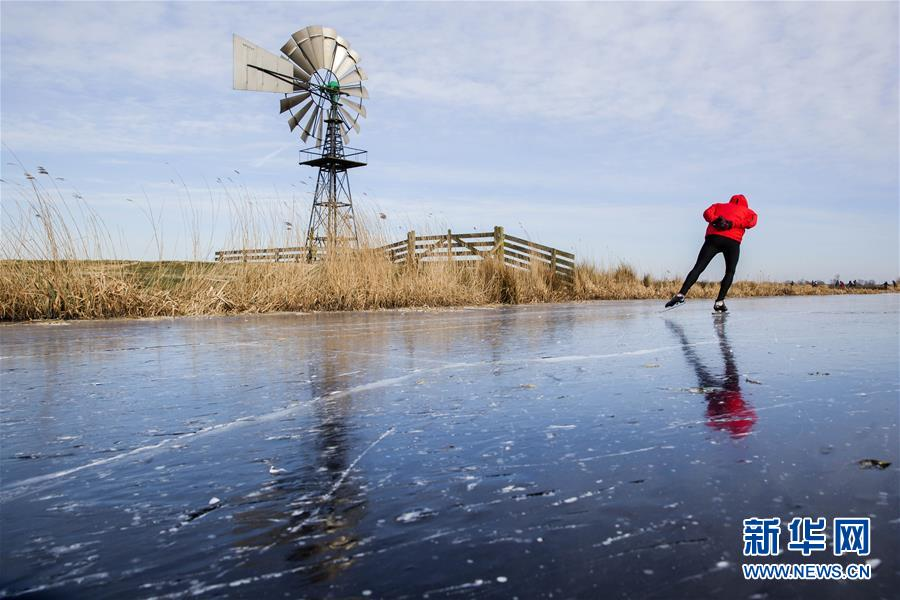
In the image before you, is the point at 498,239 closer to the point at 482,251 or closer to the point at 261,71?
the point at 482,251

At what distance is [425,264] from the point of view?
12617 millimetres

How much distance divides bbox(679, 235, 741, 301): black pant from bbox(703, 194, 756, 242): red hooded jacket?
8 cm

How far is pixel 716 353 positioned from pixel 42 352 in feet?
15.6

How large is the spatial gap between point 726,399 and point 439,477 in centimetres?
149

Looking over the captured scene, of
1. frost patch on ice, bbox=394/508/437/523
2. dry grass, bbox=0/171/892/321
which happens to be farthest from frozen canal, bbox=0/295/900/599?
dry grass, bbox=0/171/892/321

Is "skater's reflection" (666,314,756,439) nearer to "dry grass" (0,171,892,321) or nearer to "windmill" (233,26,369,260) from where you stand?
"dry grass" (0,171,892,321)

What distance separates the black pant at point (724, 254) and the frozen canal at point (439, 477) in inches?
229

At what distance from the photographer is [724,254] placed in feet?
30.6

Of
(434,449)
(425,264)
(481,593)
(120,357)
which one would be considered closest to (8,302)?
(120,357)

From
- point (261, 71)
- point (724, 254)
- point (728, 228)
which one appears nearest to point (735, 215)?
point (728, 228)

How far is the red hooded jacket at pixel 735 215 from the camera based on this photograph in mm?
9094

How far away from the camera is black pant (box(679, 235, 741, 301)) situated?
915 centimetres

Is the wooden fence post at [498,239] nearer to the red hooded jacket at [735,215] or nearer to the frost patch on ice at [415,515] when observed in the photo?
the red hooded jacket at [735,215]

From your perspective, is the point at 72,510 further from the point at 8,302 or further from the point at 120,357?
the point at 8,302
